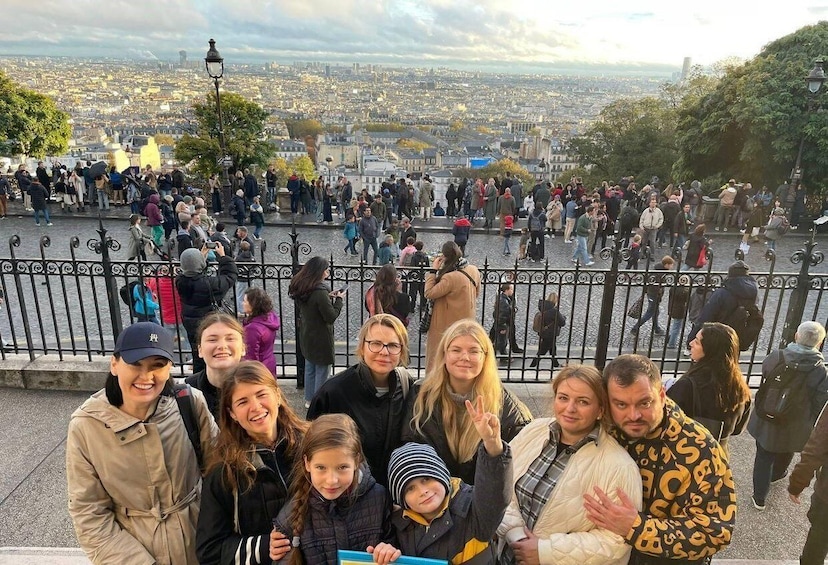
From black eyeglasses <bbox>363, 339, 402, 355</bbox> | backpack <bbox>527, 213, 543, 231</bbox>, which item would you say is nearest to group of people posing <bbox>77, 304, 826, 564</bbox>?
black eyeglasses <bbox>363, 339, 402, 355</bbox>

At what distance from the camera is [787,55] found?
19.5 meters

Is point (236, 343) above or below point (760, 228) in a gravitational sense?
above

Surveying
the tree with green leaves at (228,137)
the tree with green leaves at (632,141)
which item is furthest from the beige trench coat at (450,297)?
the tree with green leaves at (632,141)

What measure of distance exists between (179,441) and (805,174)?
21557mm

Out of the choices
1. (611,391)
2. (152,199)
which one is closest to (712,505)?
(611,391)

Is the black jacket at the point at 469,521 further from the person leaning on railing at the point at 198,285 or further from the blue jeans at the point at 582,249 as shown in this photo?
the blue jeans at the point at 582,249

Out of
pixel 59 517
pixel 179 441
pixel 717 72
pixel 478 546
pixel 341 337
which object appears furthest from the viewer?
pixel 717 72

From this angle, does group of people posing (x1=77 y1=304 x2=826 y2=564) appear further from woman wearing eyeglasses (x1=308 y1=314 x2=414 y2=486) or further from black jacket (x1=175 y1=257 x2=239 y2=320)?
black jacket (x1=175 y1=257 x2=239 y2=320)

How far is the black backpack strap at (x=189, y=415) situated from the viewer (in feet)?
7.82

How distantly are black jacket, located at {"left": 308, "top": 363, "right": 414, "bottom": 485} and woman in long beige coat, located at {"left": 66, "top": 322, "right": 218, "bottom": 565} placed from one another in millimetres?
607

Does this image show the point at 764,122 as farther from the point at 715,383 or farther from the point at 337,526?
the point at 337,526

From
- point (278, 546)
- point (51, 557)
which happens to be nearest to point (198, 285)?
point (51, 557)

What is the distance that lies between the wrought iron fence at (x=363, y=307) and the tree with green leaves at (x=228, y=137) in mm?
20696

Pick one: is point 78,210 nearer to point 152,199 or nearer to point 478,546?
point 152,199
